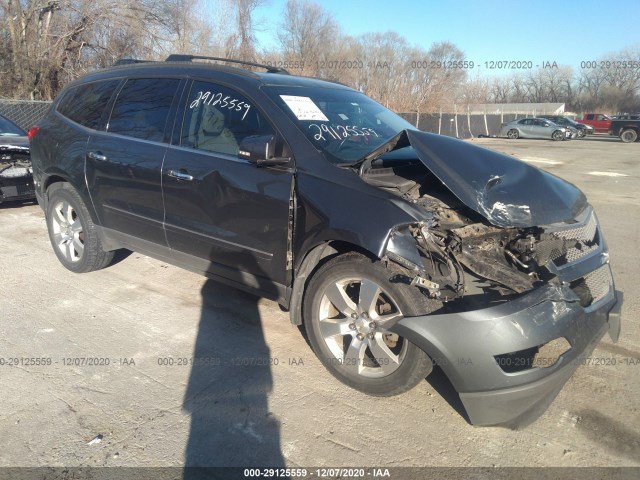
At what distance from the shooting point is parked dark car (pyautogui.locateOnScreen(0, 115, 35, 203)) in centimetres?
667

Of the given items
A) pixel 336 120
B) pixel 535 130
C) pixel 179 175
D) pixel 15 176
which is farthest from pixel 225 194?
pixel 535 130

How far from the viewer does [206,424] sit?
2.64 meters

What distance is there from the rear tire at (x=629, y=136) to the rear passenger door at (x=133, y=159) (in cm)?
3438

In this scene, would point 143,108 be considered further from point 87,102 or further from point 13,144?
point 13,144

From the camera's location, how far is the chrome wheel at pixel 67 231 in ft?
15.5

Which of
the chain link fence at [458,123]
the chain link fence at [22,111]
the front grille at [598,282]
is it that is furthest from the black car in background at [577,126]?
the front grille at [598,282]

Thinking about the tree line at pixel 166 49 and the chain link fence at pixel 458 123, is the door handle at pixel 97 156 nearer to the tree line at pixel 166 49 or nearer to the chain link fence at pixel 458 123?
the tree line at pixel 166 49

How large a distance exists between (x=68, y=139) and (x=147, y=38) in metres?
19.9

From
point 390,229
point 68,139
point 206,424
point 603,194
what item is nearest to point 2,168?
point 68,139

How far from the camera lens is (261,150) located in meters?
2.95

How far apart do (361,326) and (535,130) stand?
112ft

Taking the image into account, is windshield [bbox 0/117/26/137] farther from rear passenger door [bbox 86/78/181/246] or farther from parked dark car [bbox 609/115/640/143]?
parked dark car [bbox 609/115/640/143]

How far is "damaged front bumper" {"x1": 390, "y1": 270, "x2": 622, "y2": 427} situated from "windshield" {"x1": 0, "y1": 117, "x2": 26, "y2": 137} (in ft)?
23.8

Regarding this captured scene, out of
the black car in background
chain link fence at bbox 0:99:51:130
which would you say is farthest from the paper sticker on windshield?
the black car in background
